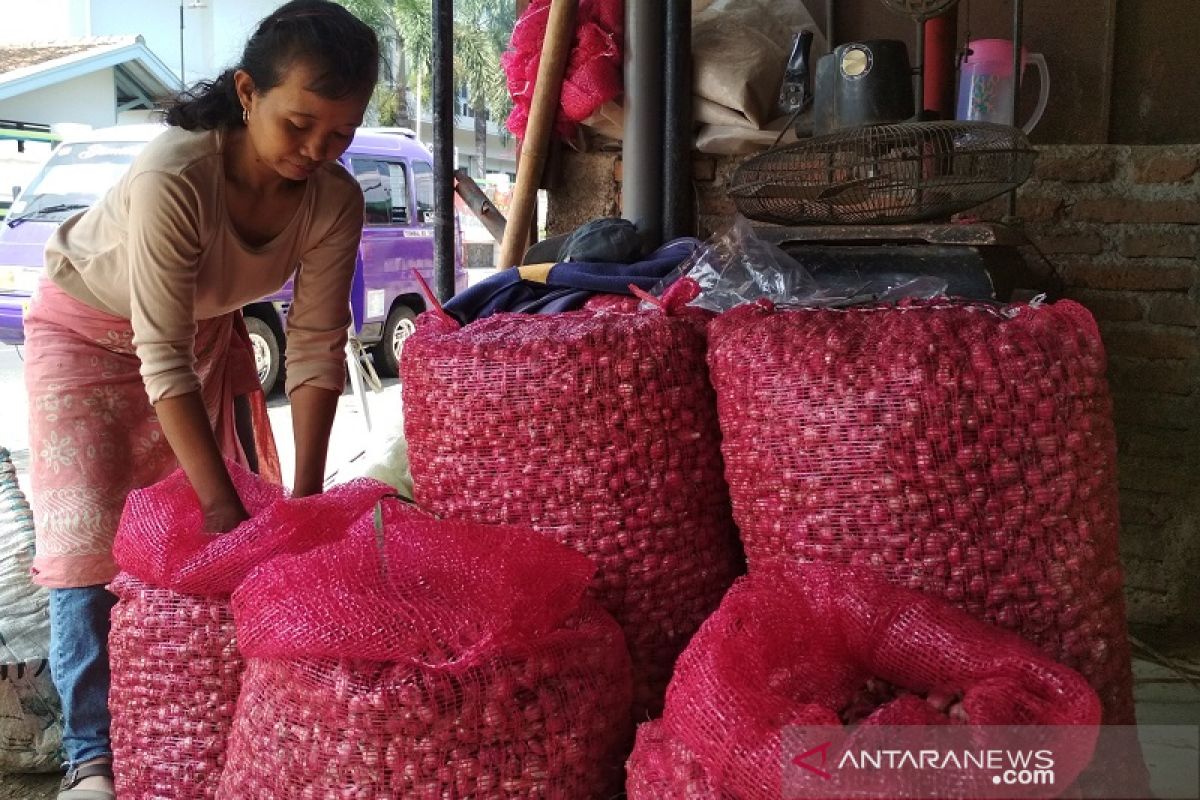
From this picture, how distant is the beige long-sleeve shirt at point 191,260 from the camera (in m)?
1.63

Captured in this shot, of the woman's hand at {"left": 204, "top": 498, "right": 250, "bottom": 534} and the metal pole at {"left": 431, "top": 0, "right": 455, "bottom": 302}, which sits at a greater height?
the metal pole at {"left": 431, "top": 0, "right": 455, "bottom": 302}

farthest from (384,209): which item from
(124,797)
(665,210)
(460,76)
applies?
(460,76)

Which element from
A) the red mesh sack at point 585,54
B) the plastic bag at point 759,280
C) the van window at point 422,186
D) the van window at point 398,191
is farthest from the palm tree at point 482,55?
the plastic bag at point 759,280

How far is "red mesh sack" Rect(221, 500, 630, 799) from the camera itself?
1.31 meters

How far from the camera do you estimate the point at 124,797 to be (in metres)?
1.70

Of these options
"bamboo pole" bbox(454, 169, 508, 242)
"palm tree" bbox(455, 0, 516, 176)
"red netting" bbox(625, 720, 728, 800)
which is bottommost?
"red netting" bbox(625, 720, 728, 800)

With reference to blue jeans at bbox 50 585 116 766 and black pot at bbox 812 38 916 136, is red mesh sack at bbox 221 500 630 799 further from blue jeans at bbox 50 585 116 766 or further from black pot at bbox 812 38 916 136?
black pot at bbox 812 38 916 136

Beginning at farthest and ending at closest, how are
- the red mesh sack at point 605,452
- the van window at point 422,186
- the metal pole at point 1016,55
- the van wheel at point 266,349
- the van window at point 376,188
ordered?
the van window at point 422,186
the van window at point 376,188
the van wheel at point 266,349
the metal pole at point 1016,55
the red mesh sack at point 605,452

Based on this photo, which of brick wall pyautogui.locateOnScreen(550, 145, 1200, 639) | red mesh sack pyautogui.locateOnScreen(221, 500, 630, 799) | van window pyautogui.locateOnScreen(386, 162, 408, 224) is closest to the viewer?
red mesh sack pyautogui.locateOnScreen(221, 500, 630, 799)

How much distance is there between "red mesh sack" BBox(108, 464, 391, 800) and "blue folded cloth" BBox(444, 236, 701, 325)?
0.46 meters

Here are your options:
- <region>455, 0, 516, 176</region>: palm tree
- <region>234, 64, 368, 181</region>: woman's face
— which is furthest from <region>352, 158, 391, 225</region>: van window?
<region>455, 0, 516, 176</region>: palm tree

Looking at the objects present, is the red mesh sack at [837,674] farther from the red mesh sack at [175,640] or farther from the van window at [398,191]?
the van window at [398,191]

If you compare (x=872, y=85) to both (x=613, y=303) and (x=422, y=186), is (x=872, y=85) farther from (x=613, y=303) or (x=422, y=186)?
(x=422, y=186)

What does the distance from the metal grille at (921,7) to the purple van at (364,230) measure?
4.34 meters
